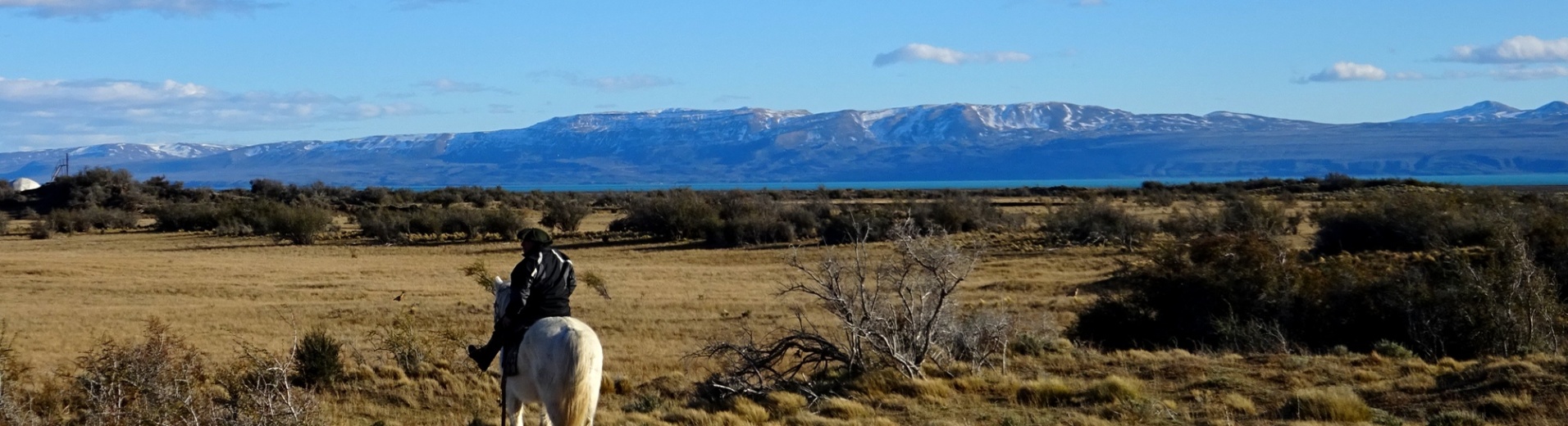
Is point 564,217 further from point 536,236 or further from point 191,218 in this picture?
point 536,236

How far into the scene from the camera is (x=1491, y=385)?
10258 mm

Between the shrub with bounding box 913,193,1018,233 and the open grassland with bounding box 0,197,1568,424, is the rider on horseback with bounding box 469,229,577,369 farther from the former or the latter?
the shrub with bounding box 913,193,1018,233

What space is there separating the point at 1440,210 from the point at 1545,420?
21.5 meters

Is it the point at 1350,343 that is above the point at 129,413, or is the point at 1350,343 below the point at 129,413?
below

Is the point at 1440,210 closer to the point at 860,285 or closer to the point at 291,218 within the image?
the point at 860,285

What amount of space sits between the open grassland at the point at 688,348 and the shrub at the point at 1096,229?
1.68 m

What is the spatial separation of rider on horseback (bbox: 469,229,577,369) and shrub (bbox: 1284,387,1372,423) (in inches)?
236

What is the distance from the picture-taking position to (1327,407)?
9.61 m

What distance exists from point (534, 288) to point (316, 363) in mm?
4741

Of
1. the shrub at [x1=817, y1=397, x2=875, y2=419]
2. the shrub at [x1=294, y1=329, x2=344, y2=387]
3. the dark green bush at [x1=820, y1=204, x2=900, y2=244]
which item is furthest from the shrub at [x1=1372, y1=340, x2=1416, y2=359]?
the dark green bush at [x1=820, y1=204, x2=900, y2=244]

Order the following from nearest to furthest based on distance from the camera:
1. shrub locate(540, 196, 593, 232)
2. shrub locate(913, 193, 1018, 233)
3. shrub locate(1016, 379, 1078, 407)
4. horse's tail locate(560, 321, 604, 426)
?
horse's tail locate(560, 321, 604, 426) → shrub locate(1016, 379, 1078, 407) → shrub locate(913, 193, 1018, 233) → shrub locate(540, 196, 593, 232)

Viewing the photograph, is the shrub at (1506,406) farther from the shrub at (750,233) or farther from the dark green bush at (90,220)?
the dark green bush at (90,220)

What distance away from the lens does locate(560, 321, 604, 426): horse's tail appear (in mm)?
8062

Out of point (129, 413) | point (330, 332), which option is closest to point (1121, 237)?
point (330, 332)
